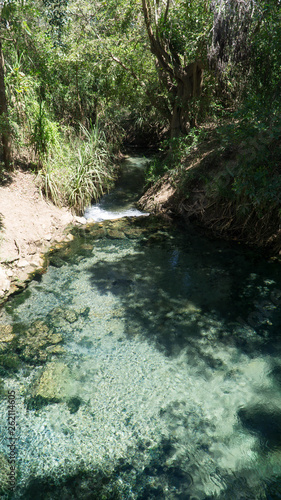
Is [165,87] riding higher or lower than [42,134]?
higher

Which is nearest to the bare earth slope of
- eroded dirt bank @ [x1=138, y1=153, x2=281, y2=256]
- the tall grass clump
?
the tall grass clump

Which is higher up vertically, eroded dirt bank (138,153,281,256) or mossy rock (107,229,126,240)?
eroded dirt bank (138,153,281,256)

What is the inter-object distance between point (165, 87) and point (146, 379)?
24.2 ft

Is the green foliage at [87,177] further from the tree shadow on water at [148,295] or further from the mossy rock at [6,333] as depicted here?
the mossy rock at [6,333]

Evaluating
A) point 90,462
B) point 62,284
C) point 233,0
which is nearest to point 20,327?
point 62,284

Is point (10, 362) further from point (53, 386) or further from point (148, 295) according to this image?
point (148, 295)

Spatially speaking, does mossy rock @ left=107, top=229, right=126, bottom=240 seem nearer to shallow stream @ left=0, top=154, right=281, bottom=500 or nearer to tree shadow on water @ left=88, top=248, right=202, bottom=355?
tree shadow on water @ left=88, top=248, right=202, bottom=355

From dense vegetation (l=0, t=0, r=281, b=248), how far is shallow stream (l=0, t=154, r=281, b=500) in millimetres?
1734

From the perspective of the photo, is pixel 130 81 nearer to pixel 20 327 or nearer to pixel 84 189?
pixel 84 189

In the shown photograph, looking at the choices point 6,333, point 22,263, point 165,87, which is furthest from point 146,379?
point 165,87

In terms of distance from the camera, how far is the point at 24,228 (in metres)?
6.25

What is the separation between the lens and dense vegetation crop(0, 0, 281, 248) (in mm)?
5555

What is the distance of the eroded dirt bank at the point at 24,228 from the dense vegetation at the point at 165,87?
34 cm

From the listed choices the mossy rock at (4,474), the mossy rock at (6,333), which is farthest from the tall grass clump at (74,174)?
the mossy rock at (4,474)
